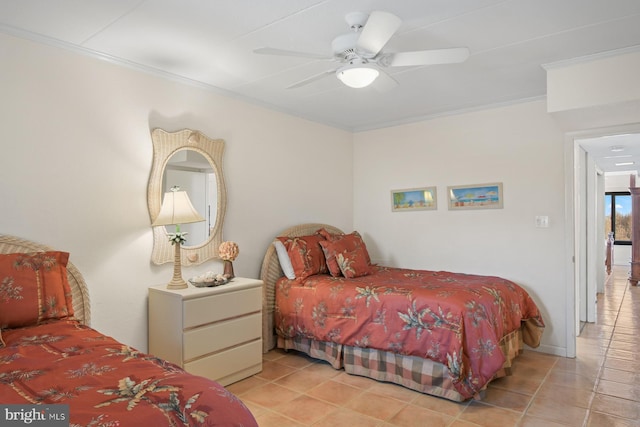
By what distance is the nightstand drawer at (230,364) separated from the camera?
9.41 ft

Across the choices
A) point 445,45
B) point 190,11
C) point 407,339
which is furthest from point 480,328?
point 190,11

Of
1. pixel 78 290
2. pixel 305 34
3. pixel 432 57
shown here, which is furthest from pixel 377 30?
Result: pixel 78 290

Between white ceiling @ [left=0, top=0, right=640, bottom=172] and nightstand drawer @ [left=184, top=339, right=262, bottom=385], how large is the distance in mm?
2188

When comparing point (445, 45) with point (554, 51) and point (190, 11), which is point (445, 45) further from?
point (190, 11)

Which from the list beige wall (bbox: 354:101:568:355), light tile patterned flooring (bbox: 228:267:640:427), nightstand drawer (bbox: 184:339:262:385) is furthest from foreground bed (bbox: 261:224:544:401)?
nightstand drawer (bbox: 184:339:262:385)

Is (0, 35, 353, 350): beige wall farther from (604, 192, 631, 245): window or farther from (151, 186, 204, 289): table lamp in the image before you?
(604, 192, 631, 245): window

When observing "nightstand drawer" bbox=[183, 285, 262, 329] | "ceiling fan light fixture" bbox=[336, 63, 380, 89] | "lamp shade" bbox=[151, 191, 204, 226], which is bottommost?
"nightstand drawer" bbox=[183, 285, 262, 329]

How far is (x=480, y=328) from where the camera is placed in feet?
9.13

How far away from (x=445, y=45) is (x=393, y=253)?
268 cm

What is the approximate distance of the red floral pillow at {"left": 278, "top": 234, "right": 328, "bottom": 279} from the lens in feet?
12.6

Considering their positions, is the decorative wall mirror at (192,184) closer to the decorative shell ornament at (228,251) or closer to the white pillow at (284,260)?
the decorative shell ornament at (228,251)

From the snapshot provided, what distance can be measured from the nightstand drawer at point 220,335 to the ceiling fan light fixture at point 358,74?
6.41 feet

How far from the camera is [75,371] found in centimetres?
150

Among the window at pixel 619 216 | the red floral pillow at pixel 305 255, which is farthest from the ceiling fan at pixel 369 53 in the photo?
the window at pixel 619 216
